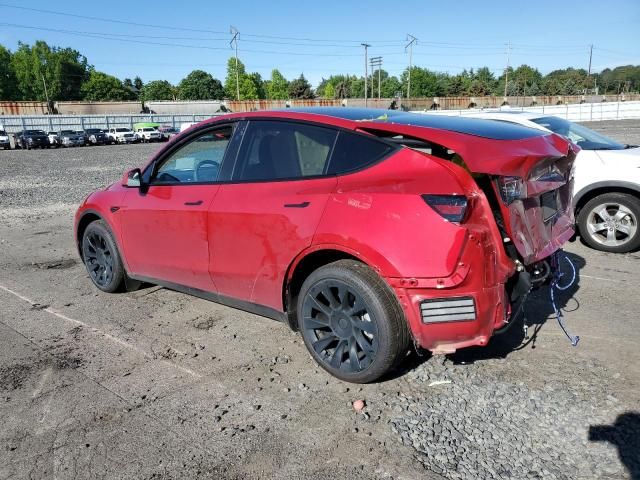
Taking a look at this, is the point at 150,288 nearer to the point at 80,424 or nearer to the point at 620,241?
the point at 80,424

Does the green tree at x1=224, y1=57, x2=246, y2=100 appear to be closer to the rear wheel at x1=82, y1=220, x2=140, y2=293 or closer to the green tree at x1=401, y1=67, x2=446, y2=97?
the green tree at x1=401, y1=67, x2=446, y2=97

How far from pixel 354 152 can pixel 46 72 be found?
125926 millimetres

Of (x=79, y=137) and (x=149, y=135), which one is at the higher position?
(x=79, y=137)

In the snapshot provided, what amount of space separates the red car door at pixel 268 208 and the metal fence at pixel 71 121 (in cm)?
5093

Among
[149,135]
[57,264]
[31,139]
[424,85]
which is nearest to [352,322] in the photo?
[57,264]

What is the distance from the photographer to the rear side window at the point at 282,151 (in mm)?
3428

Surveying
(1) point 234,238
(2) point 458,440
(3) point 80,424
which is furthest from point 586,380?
(3) point 80,424

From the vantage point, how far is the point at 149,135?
47.0m

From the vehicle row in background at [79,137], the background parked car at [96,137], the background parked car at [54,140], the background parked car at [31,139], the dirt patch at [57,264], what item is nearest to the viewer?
the dirt patch at [57,264]

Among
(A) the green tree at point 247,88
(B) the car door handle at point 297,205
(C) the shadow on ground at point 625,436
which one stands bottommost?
(C) the shadow on ground at point 625,436

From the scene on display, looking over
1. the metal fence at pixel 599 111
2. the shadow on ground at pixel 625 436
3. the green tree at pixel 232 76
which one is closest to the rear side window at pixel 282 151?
the shadow on ground at pixel 625 436

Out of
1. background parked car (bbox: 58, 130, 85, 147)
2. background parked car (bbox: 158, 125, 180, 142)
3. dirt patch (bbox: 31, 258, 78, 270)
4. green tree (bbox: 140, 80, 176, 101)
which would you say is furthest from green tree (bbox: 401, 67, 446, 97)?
dirt patch (bbox: 31, 258, 78, 270)

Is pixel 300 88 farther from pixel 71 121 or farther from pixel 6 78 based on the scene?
pixel 71 121

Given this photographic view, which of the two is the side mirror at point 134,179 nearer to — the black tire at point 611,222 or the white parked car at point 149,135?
the black tire at point 611,222
